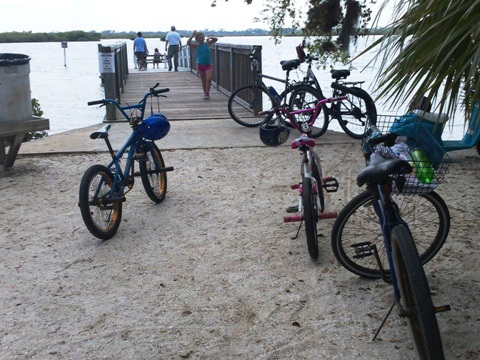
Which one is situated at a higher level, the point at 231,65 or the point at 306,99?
the point at 231,65

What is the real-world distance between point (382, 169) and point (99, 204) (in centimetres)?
282

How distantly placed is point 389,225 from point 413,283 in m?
0.43

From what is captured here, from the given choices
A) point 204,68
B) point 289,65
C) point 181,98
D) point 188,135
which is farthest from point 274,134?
point 181,98

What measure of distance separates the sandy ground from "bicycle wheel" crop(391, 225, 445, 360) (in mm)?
468

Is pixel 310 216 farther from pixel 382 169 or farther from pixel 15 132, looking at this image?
pixel 15 132

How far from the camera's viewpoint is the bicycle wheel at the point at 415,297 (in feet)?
9.69

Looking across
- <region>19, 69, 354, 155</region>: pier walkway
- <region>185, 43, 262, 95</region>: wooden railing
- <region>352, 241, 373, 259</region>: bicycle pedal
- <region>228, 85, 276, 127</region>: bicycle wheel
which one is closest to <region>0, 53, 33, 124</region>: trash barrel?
<region>19, 69, 354, 155</region>: pier walkway

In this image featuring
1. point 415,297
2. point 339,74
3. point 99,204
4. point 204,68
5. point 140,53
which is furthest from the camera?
point 140,53

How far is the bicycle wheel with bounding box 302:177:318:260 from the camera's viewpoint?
470 centimetres

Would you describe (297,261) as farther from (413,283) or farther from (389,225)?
(413,283)

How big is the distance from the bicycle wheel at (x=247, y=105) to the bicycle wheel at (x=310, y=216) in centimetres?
592

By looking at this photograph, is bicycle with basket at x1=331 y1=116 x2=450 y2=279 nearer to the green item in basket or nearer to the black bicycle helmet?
the green item in basket

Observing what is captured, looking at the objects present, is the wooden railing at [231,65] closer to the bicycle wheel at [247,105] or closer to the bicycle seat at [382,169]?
the bicycle wheel at [247,105]

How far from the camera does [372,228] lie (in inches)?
189
